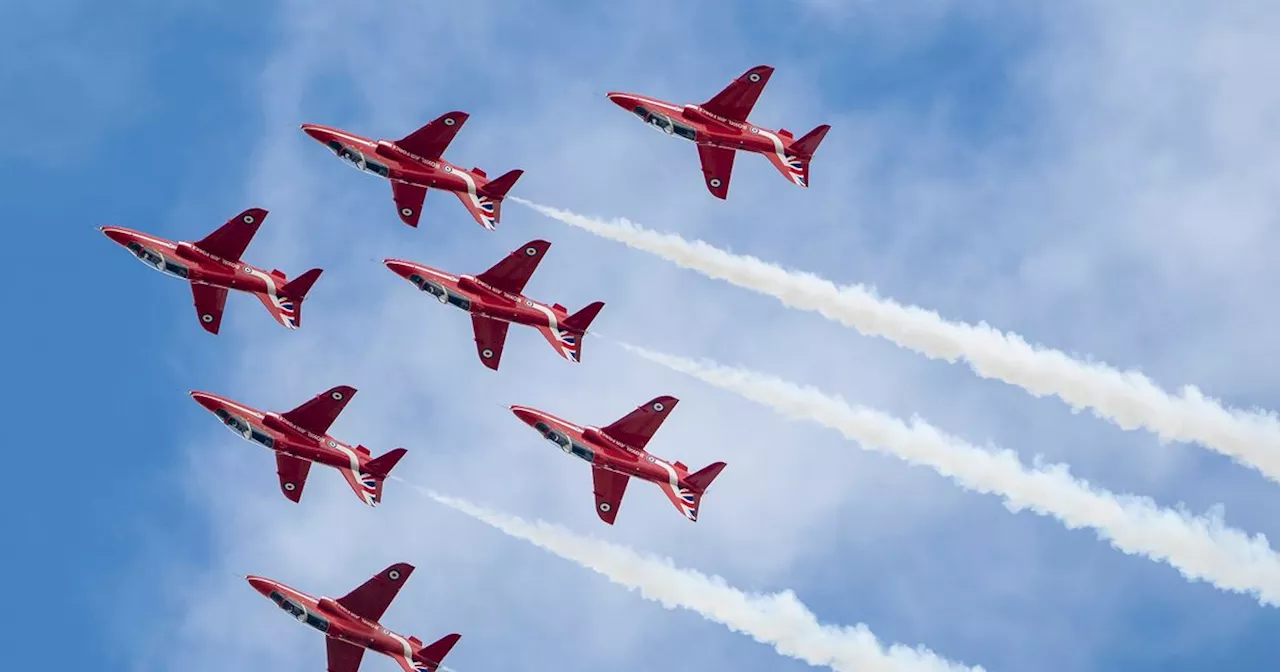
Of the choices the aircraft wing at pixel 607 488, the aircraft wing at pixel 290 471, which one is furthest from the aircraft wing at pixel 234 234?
the aircraft wing at pixel 607 488

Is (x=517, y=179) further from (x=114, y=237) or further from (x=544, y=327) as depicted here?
(x=114, y=237)

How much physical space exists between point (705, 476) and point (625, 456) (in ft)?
14.4

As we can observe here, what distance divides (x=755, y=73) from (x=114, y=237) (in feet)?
109

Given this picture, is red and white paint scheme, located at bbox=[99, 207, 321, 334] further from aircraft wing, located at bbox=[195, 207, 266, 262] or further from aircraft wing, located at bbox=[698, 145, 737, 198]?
aircraft wing, located at bbox=[698, 145, 737, 198]

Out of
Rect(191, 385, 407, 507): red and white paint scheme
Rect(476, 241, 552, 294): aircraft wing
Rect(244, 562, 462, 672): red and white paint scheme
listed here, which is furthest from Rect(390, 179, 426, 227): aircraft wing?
Rect(244, 562, 462, 672): red and white paint scheme

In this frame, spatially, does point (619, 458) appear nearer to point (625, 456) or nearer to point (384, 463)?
point (625, 456)

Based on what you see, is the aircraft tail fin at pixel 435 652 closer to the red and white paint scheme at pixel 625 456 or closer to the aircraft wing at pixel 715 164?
the red and white paint scheme at pixel 625 456

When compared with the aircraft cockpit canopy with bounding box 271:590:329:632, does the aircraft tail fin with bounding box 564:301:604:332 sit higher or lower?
higher

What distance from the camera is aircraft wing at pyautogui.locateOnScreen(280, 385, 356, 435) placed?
491 feet

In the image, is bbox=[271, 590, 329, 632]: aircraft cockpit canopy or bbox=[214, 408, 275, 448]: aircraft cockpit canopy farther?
bbox=[214, 408, 275, 448]: aircraft cockpit canopy

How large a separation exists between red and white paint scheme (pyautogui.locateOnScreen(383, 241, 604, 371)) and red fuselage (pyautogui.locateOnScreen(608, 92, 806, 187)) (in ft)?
28.4

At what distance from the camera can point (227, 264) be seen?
494ft

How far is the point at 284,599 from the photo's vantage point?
149 metres

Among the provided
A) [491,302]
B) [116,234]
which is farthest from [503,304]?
[116,234]
